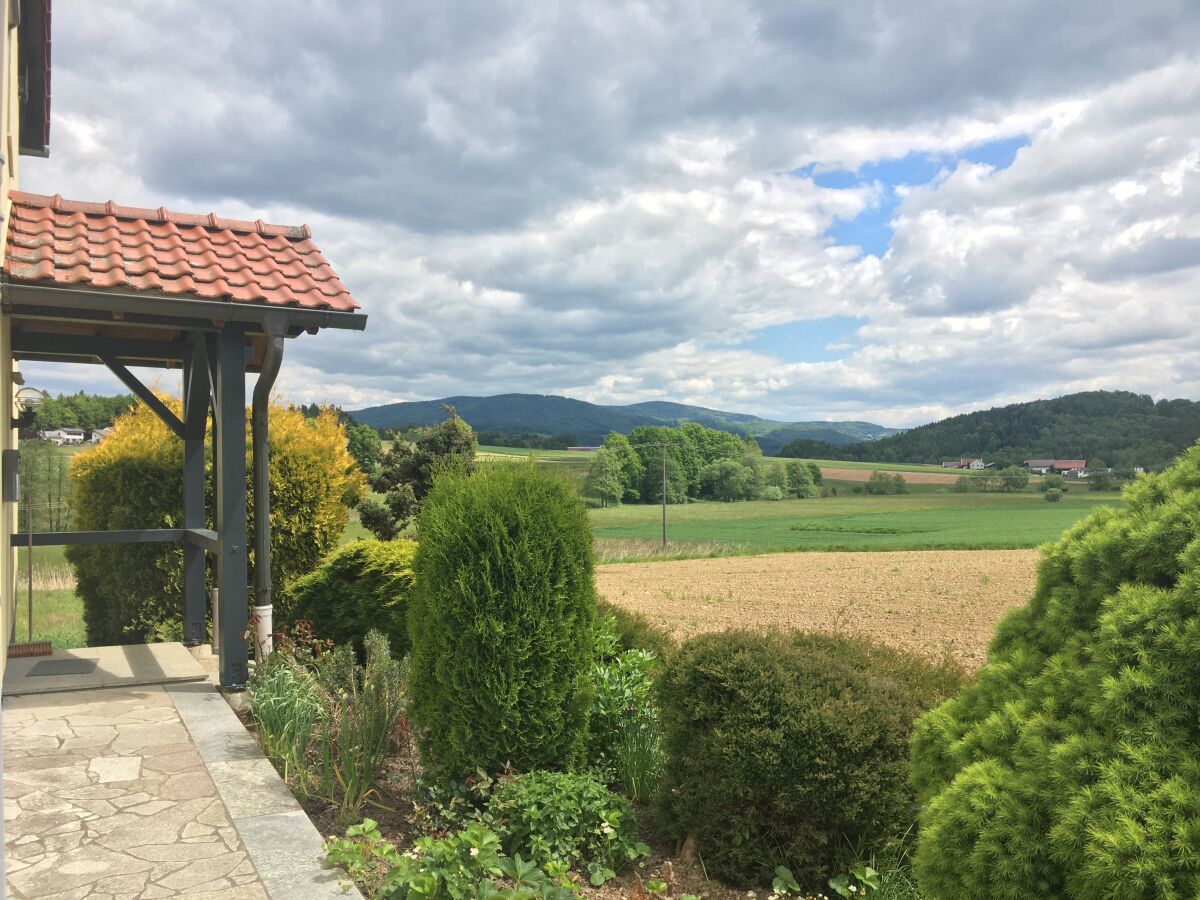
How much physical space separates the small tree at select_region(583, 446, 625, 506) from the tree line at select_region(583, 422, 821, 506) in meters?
0.21

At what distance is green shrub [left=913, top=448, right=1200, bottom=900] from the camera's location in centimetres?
223

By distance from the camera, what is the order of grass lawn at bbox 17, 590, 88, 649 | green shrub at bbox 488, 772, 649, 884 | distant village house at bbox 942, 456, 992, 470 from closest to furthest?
green shrub at bbox 488, 772, 649, 884, grass lawn at bbox 17, 590, 88, 649, distant village house at bbox 942, 456, 992, 470

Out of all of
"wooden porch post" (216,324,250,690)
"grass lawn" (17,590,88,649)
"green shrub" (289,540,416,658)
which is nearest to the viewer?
"wooden porch post" (216,324,250,690)

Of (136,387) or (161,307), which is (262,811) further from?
(136,387)

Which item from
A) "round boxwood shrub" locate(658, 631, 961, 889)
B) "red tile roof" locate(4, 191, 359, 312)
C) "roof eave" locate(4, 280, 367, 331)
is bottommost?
"round boxwood shrub" locate(658, 631, 961, 889)

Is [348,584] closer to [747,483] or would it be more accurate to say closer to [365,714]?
[365,714]

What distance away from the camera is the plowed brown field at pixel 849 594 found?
→ 558 inches

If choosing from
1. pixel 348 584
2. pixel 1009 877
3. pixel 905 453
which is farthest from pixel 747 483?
pixel 1009 877

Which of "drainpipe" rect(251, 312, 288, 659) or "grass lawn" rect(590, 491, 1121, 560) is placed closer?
"drainpipe" rect(251, 312, 288, 659)

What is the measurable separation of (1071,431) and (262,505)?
65.9 m

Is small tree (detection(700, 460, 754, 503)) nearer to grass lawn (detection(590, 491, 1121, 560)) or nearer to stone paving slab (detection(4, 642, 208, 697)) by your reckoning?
grass lawn (detection(590, 491, 1121, 560))

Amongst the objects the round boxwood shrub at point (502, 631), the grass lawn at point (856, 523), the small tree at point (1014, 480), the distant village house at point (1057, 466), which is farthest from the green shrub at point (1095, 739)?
the small tree at point (1014, 480)

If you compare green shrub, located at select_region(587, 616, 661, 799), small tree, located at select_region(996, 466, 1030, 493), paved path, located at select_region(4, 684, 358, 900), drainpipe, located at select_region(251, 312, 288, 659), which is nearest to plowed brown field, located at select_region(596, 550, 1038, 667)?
green shrub, located at select_region(587, 616, 661, 799)

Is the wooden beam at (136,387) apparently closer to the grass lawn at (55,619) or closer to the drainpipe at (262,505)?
the drainpipe at (262,505)
